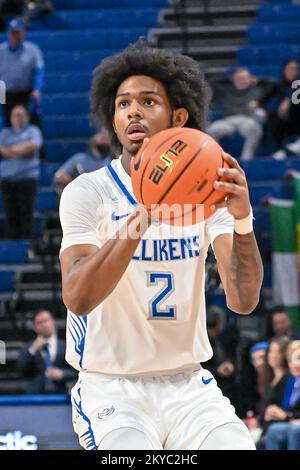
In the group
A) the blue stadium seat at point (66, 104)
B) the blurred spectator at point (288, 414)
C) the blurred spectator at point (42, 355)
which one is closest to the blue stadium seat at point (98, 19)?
the blue stadium seat at point (66, 104)

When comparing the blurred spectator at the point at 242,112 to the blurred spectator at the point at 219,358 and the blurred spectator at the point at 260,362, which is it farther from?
the blurred spectator at the point at 260,362

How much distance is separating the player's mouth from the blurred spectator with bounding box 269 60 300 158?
823cm

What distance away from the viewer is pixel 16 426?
8.48m

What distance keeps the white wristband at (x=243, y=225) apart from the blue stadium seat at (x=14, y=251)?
303 inches

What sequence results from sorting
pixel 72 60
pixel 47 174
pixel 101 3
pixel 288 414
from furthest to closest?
pixel 101 3 → pixel 72 60 → pixel 47 174 → pixel 288 414

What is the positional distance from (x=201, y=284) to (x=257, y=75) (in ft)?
32.1

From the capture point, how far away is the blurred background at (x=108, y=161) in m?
9.27

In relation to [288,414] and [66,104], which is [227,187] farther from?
[66,104]

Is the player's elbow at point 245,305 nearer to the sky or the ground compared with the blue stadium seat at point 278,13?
nearer to the ground

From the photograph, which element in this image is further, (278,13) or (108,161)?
(278,13)

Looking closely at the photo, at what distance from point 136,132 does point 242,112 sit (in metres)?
8.48

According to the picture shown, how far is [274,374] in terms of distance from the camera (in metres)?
9.28

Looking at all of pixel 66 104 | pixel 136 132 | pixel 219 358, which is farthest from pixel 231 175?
pixel 66 104
